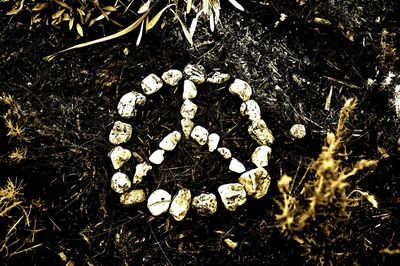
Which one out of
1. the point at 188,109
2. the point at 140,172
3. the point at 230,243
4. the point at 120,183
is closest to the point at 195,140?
the point at 188,109

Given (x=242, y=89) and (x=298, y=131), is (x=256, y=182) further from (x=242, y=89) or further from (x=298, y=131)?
(x=242, y=89)

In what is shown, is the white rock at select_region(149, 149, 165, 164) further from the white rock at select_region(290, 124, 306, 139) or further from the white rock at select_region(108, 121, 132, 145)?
the white rock at select_region(290, 124, 306, 139)

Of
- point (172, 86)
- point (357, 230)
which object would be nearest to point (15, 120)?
point (172, 86)

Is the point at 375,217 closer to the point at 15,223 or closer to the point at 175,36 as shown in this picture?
the point at 175,36

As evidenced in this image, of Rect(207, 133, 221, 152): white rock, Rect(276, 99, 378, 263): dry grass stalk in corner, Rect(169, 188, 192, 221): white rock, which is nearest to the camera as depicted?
Rect(276, 99, 378, 263): dry grass stalk in corner

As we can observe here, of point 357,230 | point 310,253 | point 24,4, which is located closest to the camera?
point 310,253

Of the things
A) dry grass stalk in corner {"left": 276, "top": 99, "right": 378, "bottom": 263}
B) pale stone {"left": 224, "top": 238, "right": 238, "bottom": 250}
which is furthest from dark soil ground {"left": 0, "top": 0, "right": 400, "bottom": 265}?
dry grass stalk in corner {"left": 276, "top": 99, "right": 378, "bottom": 263}
